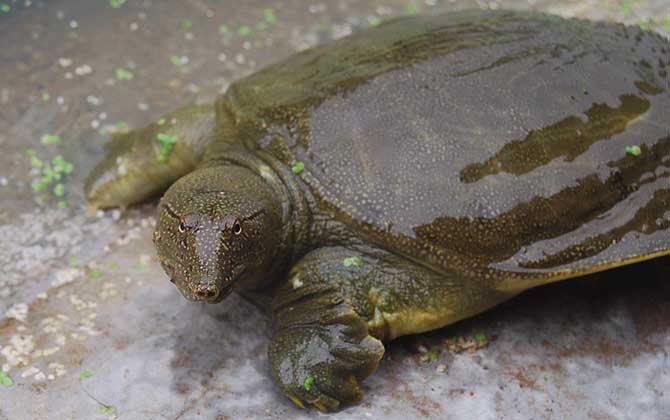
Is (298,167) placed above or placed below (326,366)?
above

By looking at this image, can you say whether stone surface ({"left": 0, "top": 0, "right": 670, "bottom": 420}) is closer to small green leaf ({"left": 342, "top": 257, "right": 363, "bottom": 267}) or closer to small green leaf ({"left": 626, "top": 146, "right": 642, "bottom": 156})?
small green leaf ({"left": 342, "top": 257, "right": 363, "bottom": 267})

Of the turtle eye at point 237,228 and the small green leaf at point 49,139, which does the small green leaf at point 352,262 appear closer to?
the turtle eye at point 237,228

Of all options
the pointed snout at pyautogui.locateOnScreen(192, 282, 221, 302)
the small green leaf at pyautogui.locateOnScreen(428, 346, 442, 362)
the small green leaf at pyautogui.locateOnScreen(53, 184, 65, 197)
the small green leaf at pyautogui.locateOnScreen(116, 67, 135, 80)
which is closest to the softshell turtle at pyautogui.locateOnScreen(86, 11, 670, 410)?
the pointed snout at pyautogui.locateOnScreen(192, 282, 221, 302)

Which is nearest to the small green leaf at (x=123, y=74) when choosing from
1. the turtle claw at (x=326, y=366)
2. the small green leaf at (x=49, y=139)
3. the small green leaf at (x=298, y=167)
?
the small green leaf at (x=49, y=139)

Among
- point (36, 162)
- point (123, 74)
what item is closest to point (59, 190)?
point (36, 162)

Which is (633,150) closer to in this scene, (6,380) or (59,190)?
(6,380)

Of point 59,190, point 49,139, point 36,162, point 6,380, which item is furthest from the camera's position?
point 49,139
